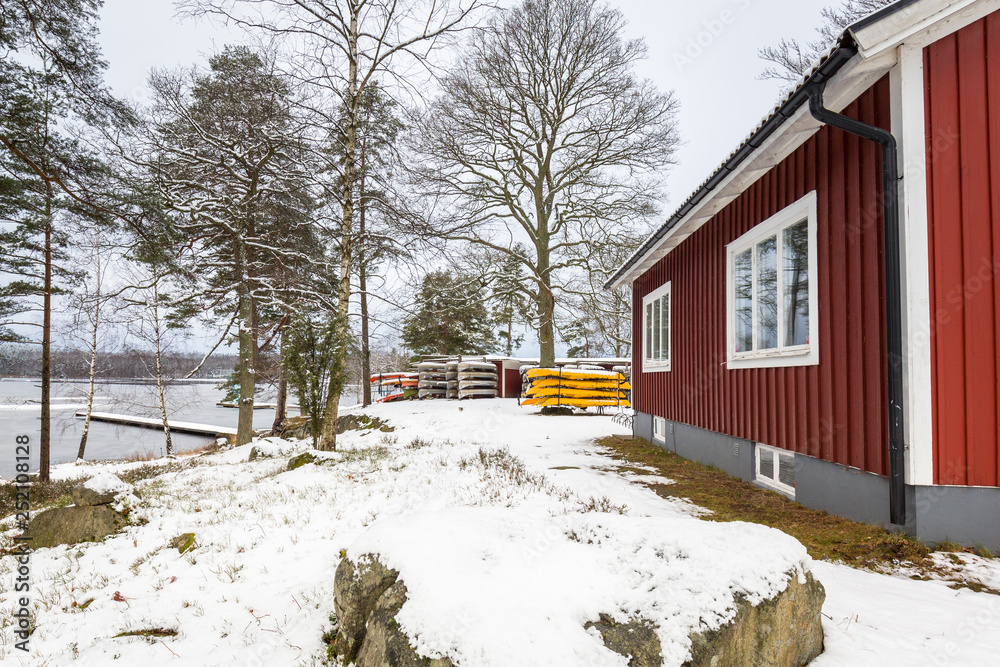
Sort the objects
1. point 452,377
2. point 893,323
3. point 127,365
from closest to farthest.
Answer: point 893,323, point 127,365, point 452,377

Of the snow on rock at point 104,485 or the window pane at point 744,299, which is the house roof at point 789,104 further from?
the snow on rock at point 104,485

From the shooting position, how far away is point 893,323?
127 inches

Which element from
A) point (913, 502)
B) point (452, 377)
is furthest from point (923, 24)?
point (452, 377)

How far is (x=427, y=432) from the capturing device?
33.4 feet

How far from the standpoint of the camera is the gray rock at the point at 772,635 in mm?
1726

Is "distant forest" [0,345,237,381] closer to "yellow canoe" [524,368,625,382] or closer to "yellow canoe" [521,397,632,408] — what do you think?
"yellow canoe" [524,368,625,382]

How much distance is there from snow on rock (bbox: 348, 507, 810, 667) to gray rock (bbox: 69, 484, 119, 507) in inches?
177

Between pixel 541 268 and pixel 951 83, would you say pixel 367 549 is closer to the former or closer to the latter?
pixel 951 83

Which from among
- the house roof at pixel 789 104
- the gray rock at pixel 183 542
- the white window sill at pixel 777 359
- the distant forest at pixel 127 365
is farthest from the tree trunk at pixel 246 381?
the white window sill at pixel 777 359

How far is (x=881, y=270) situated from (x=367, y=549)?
404 cm

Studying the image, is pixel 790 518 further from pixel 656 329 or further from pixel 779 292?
pixel 656 329

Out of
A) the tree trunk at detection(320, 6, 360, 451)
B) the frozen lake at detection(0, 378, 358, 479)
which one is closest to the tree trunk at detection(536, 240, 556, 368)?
the frozen lake at detection(0, 378, 358, 479)

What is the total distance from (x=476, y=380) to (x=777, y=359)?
14.8 m

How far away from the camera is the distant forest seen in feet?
37.6
